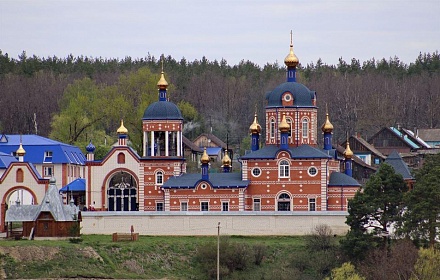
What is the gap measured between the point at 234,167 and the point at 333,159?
86.2ft

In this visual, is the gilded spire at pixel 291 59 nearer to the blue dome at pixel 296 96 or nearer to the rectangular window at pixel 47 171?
the blue dome at pixel 296 96

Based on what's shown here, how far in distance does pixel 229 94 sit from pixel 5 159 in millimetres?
43121

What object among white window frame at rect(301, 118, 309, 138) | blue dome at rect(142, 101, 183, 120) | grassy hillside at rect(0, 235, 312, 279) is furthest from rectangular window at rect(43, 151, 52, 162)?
grassy hillside at rect(0, 235, 312, 279)

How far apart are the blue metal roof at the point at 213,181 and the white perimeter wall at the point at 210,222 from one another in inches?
132

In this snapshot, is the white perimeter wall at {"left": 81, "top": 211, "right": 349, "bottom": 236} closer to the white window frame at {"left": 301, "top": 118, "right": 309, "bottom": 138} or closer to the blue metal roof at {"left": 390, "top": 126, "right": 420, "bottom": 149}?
the white window frame at {"left": 301, "top": 118, "right": 309, "bottom": 138}

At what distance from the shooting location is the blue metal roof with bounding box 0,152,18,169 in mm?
74250

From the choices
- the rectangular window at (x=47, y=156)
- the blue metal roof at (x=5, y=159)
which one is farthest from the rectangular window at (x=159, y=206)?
the rectangular window at (x=47, y=156)

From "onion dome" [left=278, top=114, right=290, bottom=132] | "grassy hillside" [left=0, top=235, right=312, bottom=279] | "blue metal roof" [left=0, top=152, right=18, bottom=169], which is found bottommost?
"grassy hillside" [left=0, top=235, right=312, bottom=279]

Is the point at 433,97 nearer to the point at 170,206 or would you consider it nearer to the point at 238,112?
the point at 238,112

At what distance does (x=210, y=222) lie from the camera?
65.4 m

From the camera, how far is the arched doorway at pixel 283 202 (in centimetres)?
6844

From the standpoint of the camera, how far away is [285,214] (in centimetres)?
6500

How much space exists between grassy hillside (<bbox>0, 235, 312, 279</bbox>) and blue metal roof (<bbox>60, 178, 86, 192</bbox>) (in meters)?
10.0

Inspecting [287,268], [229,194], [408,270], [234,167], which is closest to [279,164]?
[229,194]
